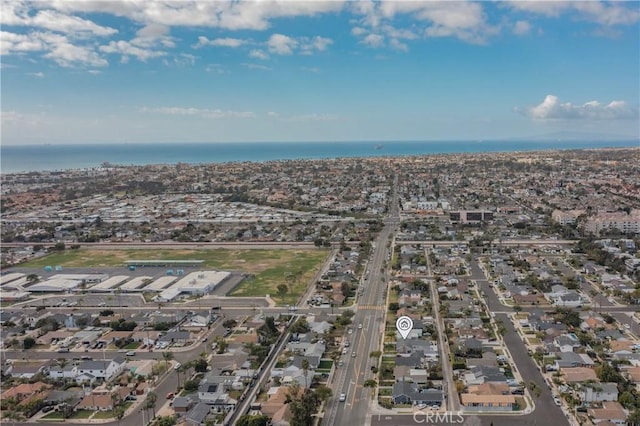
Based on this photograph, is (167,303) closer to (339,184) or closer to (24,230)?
(24,230)

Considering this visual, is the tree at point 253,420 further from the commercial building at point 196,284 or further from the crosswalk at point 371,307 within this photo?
the commercial building at point 196,284

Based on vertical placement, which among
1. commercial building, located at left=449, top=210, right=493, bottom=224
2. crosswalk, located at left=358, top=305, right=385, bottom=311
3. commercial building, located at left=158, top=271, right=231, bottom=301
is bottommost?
crosswalk, located at left=358, top=305, right=385, bottom=311

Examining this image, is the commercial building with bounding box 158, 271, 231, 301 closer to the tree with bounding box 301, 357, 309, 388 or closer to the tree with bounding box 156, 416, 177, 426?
the tree with bounding box 301, 357, 309, 388

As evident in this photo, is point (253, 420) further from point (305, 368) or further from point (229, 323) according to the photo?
point (229, 323)

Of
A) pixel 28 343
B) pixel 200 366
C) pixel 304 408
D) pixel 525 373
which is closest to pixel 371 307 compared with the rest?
pixel 525 373

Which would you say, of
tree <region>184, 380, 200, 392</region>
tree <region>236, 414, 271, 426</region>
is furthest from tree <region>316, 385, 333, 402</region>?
tree <region>184, 380, 200, 392</region>
